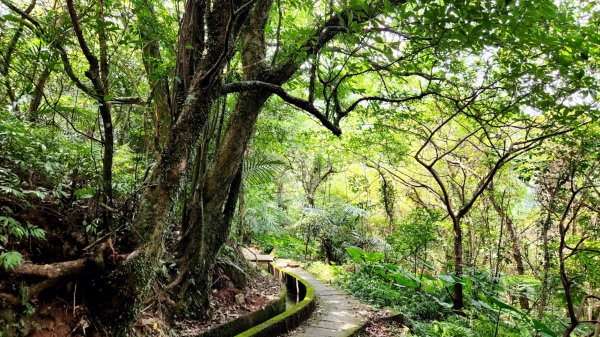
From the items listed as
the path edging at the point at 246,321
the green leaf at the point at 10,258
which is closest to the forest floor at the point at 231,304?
the path edging at the point at 246,321

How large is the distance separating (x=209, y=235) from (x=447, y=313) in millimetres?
5710

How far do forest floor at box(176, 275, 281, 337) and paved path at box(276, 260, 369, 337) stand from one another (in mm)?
910

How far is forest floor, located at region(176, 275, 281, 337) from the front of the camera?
15.3 ft

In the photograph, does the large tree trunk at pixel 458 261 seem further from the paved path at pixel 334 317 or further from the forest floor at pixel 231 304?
the forest floor at pixel 231 304

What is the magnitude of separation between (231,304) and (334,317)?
199cm

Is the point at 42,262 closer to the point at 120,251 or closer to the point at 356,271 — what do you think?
the point at 120,251

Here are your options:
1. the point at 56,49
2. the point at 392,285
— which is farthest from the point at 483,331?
the point at 56,49

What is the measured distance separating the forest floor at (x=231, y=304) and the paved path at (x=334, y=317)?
2.99ft

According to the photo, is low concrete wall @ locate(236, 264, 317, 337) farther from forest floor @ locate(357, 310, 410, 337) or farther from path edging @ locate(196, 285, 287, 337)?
forest floor @ locate(357, 310, 410, 337)

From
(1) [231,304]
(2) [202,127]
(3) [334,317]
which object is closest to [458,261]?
(3) [334,317]

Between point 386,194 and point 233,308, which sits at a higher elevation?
point 386,194

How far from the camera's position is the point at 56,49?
9.76 feet

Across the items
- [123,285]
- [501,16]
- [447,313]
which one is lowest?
[447,313]

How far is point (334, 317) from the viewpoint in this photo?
642 cm
